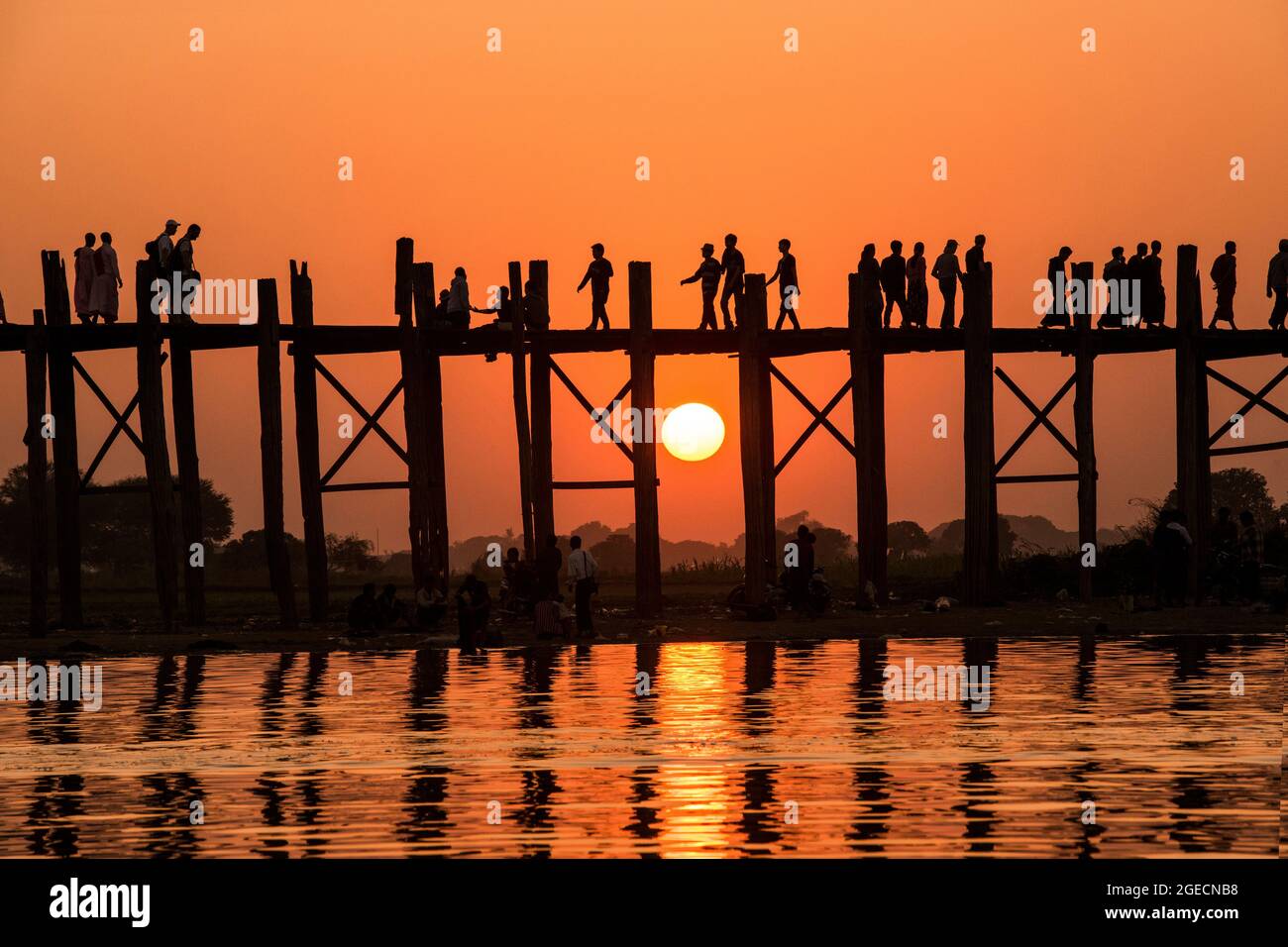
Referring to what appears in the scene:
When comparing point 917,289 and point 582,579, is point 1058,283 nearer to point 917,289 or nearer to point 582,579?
point 917,289

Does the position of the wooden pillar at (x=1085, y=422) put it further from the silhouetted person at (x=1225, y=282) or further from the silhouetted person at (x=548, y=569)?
the silhouetted person at (x=548, y=569)

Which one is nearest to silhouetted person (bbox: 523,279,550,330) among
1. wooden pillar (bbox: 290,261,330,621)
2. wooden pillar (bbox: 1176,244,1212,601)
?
wooden pillar (bbox: 290,261,330,621)

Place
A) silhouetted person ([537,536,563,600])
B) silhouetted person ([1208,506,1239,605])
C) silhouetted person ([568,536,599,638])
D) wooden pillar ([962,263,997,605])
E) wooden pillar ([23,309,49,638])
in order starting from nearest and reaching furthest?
silhouetted person ([568,536,599,638]) < silhouetted person ([537,536,563,600]) < wooden pillar ([23,309,49,638]) < silhouetted person ([1208,506,1239,605]) < wooden pillar ([962,263,997,605])

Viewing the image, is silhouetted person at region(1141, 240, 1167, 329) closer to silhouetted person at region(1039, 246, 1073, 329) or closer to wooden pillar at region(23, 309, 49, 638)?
silhouetted person at region(1039, 246, 1073, 329)

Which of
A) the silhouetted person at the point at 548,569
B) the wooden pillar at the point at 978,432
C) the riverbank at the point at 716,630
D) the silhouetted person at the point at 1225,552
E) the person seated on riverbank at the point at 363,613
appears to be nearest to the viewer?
the silhouetted person at the point at 548,569

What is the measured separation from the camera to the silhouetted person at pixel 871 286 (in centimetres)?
2916

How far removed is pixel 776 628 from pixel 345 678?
775cm

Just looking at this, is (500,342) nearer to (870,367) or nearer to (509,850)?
(870,367)

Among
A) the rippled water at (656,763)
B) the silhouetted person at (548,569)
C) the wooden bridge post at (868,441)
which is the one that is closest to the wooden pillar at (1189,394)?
the wooden bridge post at (868,441)

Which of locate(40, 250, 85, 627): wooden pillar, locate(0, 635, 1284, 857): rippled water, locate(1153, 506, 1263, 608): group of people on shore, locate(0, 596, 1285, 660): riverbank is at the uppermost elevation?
locate(40, 250, 85, 627): wooden pillar

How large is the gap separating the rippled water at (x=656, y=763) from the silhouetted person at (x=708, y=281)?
8106mm

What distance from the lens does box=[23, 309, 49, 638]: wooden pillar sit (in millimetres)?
27719

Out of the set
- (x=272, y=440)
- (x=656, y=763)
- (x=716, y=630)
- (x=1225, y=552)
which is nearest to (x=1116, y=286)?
(x=1225, y=552)

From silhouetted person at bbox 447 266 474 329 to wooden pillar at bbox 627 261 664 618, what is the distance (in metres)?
2.20
